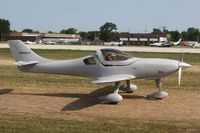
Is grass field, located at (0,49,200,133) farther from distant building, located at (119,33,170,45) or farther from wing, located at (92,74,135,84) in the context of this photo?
distant building, located at (119,33,170,45)

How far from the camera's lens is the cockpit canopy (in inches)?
534

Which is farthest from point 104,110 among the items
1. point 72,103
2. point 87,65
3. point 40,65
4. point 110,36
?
point 110,36

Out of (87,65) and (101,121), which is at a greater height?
(87,65)

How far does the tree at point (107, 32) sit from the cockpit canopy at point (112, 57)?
150 metres

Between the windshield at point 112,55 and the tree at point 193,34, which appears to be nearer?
the windshield at point 112,55

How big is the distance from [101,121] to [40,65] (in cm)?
537

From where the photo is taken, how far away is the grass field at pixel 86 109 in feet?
30.8

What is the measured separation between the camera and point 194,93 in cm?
1505

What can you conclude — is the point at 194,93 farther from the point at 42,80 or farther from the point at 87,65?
the point at 42,80

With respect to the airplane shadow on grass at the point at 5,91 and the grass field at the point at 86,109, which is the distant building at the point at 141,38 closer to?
the grass field at the point at 86,109

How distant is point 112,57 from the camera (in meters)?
13.6

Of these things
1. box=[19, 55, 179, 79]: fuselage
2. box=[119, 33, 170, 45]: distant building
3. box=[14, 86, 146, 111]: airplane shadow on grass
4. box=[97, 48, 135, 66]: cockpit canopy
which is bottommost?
box=[119, 33, 170, 45]: distant building

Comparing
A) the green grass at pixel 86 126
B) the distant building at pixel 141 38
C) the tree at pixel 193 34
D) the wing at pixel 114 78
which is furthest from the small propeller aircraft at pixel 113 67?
the tree at pixel 193 34

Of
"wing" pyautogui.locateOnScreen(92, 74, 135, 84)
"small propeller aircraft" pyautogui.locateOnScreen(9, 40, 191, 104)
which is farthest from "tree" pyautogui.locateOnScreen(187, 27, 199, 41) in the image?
"wing" pyautogui.locateOnScreen(92, 74, 135, 84)
